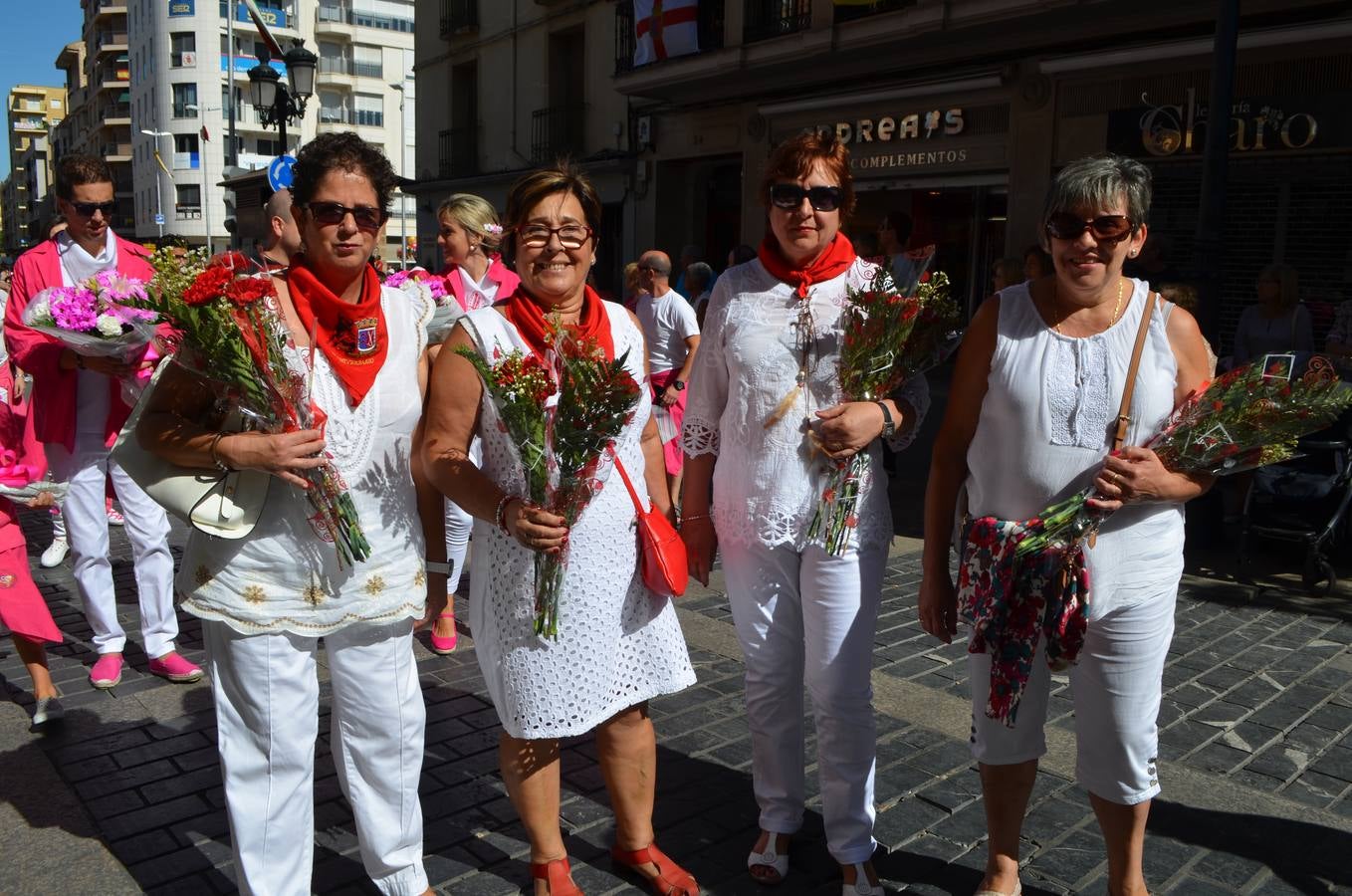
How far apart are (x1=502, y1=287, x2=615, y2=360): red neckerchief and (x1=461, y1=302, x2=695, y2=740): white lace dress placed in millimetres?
32

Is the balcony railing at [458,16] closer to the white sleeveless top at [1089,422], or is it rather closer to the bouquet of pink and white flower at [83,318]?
the bouquet of pink and white flower at [83,318]

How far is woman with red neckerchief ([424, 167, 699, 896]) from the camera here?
9.62ft

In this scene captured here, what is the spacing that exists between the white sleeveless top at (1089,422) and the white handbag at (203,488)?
196cm

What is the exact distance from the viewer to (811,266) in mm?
3201

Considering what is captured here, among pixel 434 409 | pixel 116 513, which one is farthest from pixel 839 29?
pixel 434 409

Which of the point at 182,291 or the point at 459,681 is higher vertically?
the point at 182,291

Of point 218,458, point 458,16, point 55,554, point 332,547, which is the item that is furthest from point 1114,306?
point 458,16

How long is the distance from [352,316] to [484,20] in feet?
78.3

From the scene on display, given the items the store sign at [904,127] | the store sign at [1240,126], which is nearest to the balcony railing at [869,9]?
the store sign at [904,127]

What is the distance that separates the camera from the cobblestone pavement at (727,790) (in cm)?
336

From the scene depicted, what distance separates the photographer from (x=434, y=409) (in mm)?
2945

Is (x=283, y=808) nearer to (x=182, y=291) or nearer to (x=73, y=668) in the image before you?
(x=182, y=291)

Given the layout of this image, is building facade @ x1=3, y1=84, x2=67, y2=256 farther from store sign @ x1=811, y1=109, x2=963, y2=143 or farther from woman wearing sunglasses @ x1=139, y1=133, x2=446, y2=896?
woman wearing sunglasses @ x1=139, y1=133, x2=446, y2=896

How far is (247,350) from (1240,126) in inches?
459
